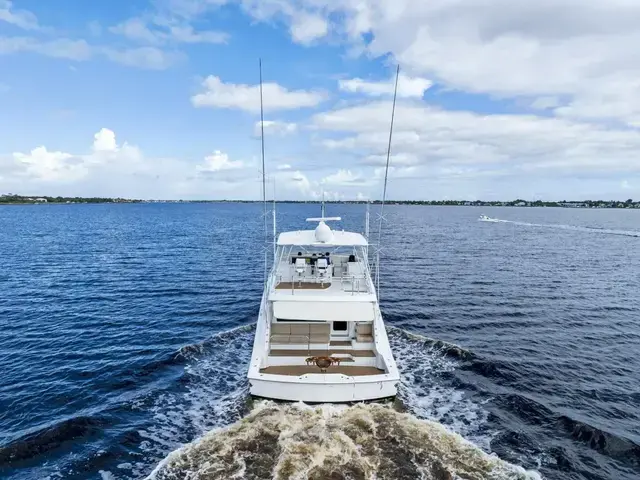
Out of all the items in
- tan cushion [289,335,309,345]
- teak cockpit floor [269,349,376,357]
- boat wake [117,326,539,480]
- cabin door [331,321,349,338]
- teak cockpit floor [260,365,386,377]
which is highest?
cabin door [331,321,349,338]

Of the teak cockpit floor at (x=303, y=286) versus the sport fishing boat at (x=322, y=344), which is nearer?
the sport fishing boat at (x=322, y=344)

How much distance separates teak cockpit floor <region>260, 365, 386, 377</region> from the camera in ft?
46.3

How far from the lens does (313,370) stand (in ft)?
47.3

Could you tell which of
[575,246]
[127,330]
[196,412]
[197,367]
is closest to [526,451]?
[196,412]

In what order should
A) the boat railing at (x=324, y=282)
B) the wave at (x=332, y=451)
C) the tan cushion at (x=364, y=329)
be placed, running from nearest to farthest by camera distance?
the wave at (x=332, y=451) → the tan cushion at (x=364, y=329) → the boat railing at (x=324, y=282)

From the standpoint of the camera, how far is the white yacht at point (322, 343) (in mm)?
12641

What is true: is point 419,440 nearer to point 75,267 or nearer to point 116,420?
point 116,420

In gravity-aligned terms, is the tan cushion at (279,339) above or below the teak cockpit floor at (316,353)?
above

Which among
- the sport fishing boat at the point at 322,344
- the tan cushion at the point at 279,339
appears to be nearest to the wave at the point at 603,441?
the sport fishing boat at the point at 322,344

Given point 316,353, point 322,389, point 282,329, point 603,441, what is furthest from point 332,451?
point 603,441

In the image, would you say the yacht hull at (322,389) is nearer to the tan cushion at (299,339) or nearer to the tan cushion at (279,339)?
the tan cushion at (279,339)

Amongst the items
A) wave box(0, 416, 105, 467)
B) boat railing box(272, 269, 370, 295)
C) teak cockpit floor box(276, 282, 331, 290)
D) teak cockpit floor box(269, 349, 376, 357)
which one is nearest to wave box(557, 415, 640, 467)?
teak cockpit floor box(269, 349, 376, 357)

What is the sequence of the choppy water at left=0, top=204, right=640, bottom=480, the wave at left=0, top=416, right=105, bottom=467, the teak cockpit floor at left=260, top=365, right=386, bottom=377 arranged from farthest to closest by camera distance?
the teak cockpit floor at left=260, top=365, right=386, bottom=377 → the wave at left=0, top=416, right=105, bottom=467 → the choppy water at left=0, top=204, right=640, bottom=480

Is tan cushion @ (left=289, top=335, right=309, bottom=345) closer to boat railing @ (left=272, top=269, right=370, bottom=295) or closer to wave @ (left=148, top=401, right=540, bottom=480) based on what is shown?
boat railing @ (left=272, top=269, right=370, bottom=295)
